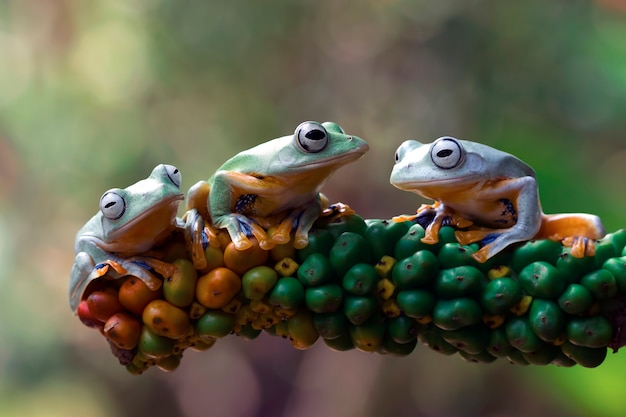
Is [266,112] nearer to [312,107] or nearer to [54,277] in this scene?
[312,107]

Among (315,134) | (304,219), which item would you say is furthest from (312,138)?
(304,219)

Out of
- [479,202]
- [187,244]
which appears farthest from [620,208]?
[187,244]

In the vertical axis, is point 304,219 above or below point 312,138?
below

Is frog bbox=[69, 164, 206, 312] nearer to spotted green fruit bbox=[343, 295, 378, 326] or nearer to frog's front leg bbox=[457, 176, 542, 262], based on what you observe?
spotted green fruit bbox=[343, 295, 378, 326]

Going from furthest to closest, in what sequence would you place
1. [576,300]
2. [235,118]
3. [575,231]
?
[235,118], [575,231], [576,300]

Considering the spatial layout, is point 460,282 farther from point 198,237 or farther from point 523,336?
point 198,237

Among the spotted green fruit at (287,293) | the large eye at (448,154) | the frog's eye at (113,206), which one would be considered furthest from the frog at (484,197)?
the frog's eye at (113,206)

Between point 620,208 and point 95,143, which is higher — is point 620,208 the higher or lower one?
the lower one

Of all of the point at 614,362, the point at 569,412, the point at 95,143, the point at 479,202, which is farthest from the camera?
the point at 95,143
